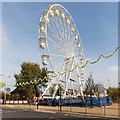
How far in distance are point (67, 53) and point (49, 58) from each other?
12.1 feet

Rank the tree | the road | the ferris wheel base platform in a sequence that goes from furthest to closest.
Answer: the tree < the ferris wheel base platform < the road

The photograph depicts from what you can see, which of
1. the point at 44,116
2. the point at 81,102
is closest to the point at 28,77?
the point at 81,102

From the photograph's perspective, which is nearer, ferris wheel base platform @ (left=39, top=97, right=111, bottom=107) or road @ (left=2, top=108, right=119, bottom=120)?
road @ (left=2, top=108, right=119, bottom=120)

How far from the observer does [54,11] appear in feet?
92.7

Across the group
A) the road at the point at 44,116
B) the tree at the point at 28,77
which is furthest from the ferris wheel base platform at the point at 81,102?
the tree at the point at 28,77

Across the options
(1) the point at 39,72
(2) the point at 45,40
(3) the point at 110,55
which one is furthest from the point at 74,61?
(1) the point at 39,72

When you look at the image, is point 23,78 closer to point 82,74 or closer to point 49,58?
point 82,74

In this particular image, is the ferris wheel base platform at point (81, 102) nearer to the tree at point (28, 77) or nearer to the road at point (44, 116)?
the road at point (44, 116)

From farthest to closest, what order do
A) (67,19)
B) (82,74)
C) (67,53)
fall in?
(82,74) → (67,19) → (67,53)

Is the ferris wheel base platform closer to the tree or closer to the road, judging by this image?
the road

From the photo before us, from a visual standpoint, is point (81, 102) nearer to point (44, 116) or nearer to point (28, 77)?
point (44, 116)

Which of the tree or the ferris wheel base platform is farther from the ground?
the tree

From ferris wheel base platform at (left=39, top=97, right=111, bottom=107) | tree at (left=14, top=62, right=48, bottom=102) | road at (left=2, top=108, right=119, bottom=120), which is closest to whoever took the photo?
road at (left=2, top=108, right=119, bottom=120)

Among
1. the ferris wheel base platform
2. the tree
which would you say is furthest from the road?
the tree
